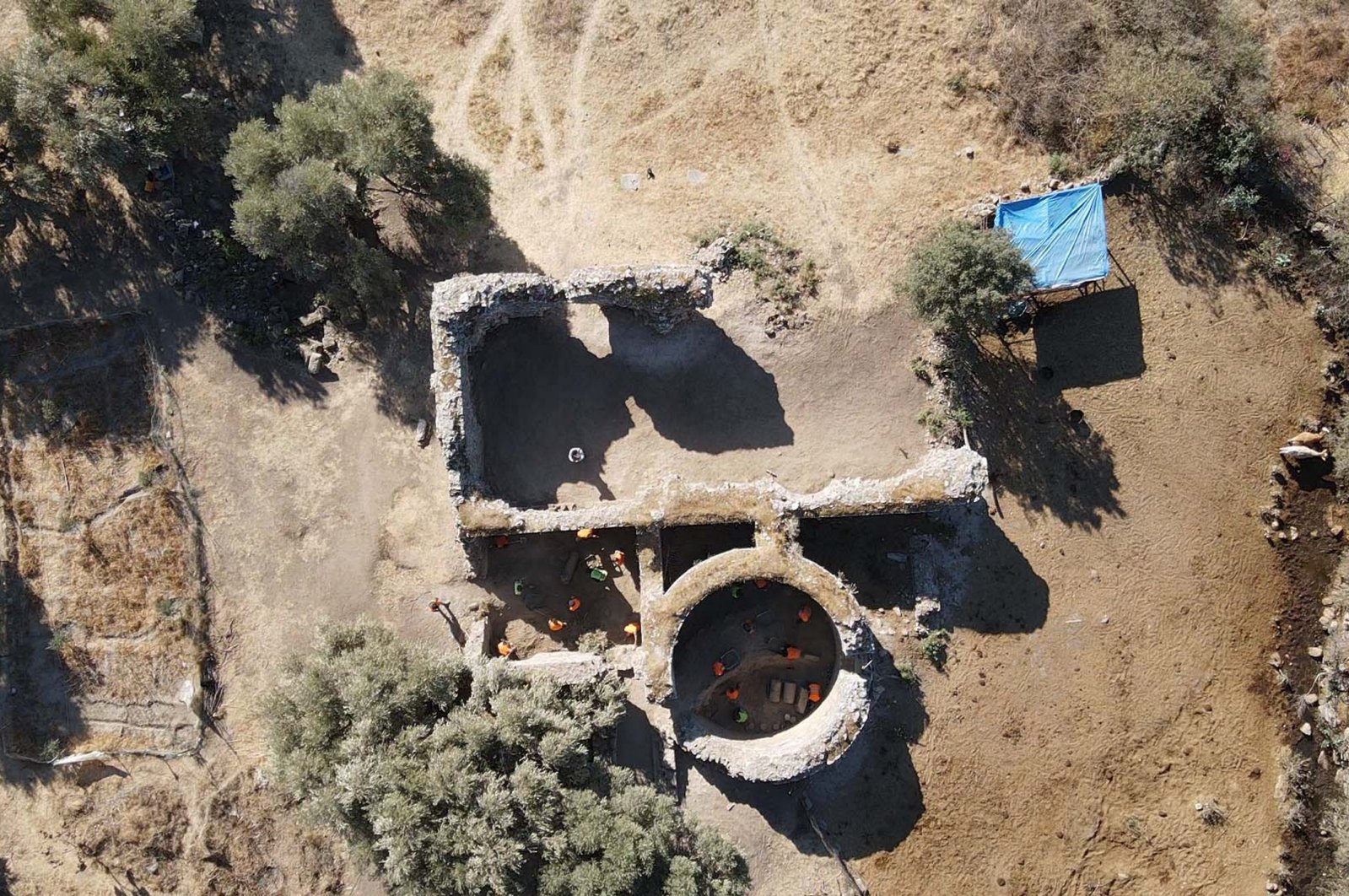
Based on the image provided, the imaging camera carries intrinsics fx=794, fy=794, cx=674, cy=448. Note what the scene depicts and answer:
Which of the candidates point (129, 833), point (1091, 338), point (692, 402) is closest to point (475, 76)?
point (692, 402)

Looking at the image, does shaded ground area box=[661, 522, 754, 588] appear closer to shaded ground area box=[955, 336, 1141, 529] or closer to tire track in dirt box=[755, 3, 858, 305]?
shaded ground area box=[955, 336, 1141, 529]

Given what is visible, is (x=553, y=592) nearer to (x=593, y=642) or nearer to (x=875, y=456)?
(x=593, y=642)

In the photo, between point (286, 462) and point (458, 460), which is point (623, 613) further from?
point (286, 462)

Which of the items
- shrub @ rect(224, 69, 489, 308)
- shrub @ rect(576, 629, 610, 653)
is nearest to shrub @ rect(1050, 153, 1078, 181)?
shrub @ rect(224, 69, 489, 308)

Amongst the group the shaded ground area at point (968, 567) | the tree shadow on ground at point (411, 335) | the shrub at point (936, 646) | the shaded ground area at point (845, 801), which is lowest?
the shaded ground area at point (845, 801)

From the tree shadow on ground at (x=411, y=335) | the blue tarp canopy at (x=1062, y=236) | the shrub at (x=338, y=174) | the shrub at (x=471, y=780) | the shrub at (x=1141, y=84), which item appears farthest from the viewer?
the tree shadow on ground at (x=411, y=335)

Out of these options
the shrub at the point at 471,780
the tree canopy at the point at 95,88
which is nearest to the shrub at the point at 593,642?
the shrub at the point at 471,780

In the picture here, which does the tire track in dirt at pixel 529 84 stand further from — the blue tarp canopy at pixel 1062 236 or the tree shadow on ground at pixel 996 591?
the tree shadow on ground at pixel 996 591

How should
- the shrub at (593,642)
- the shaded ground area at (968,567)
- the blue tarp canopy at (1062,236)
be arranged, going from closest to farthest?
1. the blue tarp canopy at (1062,236)
2. the shrub at (593,642)
3. the shaded ground area at (968,567)

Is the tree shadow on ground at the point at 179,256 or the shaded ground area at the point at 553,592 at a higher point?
the tree shadow on ground at the point at 179,256
